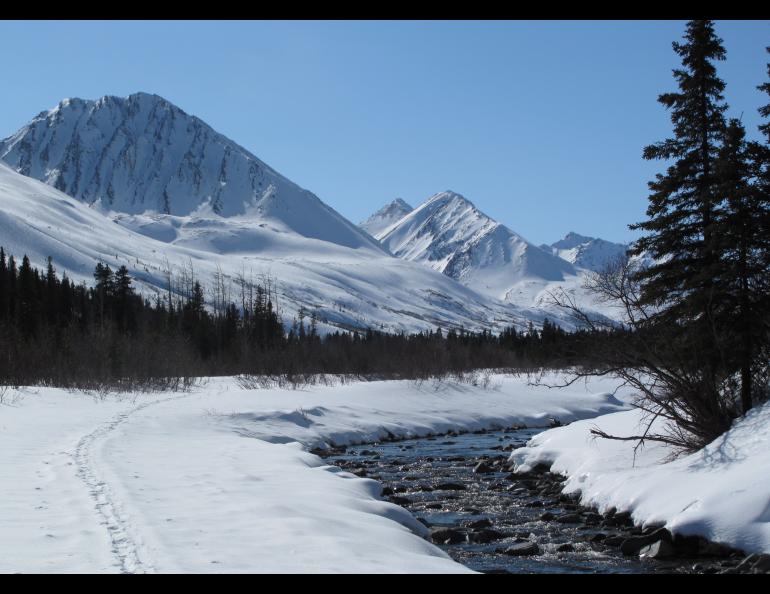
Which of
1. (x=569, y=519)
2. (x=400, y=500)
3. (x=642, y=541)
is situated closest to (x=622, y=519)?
(x=569, y=519)

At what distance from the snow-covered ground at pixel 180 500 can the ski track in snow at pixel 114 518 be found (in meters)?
0.02

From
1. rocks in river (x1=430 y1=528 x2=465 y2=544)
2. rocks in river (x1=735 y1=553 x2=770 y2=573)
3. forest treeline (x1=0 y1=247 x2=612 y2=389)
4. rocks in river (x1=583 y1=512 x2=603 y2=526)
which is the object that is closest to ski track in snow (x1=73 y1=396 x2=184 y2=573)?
rocks in river (x1=430 y1=528 x2=465 y2=544)

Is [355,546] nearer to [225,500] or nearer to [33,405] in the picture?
[225,500]

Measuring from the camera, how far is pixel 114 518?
912 centimetres

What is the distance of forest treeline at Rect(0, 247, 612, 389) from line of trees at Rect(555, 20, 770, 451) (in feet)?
4.91

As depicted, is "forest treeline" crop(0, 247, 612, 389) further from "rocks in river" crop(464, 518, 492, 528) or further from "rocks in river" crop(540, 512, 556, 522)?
"rocks in river" crop(464, 518, 492, 528)

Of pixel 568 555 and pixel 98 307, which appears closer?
pixel 568 555

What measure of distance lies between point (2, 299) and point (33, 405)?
1735 inches

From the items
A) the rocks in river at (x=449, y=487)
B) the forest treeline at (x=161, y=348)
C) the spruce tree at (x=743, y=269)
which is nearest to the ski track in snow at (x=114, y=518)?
the rocks in river at (x=449, y=487)

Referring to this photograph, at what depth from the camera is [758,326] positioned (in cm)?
1725

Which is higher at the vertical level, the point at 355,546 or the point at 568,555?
the point at 355,546

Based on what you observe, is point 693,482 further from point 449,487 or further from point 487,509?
point 449,487
